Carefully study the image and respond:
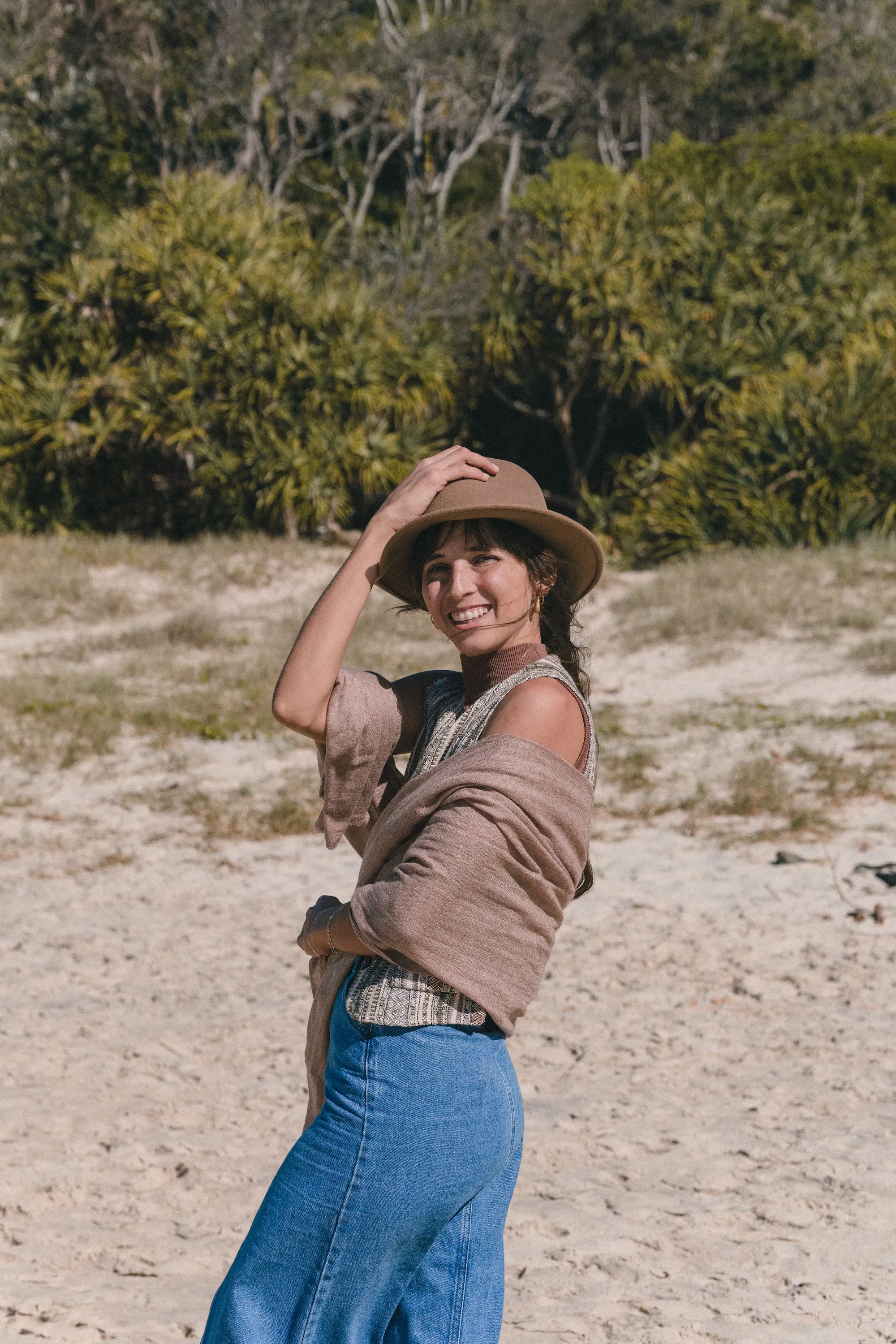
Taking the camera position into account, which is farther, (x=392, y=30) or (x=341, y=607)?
(x=392, y=30)

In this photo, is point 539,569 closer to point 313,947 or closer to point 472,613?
point 472,613

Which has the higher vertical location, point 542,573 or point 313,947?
point 542,573

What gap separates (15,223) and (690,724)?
1350 centimetres

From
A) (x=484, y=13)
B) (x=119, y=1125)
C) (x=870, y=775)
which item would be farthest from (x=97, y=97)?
(x=119, y=1125)

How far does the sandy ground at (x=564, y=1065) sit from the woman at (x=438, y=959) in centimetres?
151

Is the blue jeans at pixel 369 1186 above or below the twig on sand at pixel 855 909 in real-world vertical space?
above

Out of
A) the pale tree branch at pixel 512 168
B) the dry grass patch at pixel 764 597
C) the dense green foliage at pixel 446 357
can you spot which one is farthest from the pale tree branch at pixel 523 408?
the pale tree branch at pixel 512 168

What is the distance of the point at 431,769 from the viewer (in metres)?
1.98

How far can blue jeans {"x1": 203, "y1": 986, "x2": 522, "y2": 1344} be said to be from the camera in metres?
1.80

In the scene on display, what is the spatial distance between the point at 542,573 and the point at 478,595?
0.13 meters

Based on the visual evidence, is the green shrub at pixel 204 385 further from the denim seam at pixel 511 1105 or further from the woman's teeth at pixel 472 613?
the denim seam at pixel 511 1105

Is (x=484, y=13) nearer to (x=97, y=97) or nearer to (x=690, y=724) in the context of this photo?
(x=97, y=97)

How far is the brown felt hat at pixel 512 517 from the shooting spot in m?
2.03

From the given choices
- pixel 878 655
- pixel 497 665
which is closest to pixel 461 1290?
pixel 497 665
